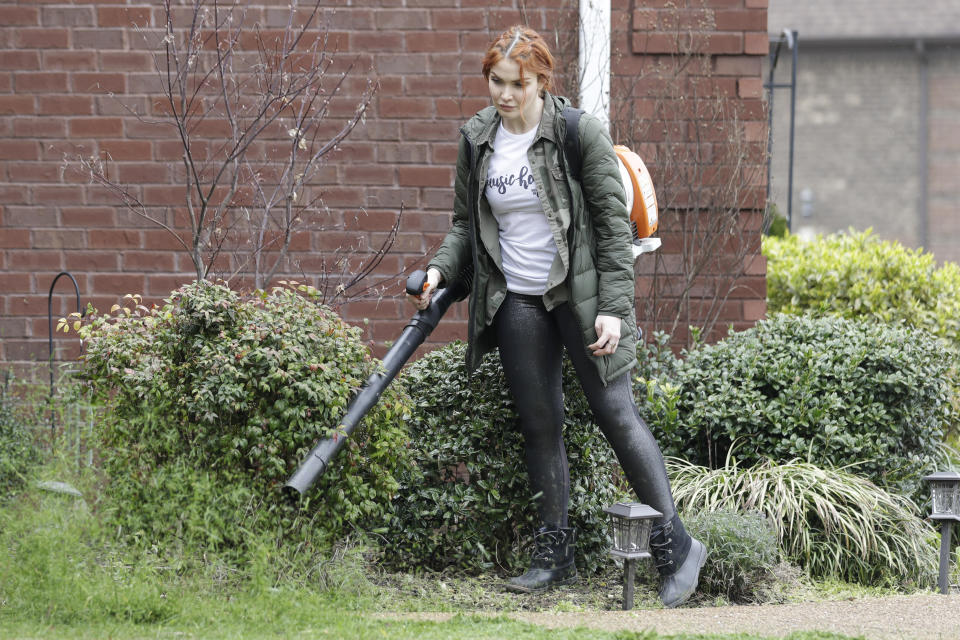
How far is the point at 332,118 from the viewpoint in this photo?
5613mm

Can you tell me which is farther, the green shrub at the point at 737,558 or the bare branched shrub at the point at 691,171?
the bare branched shrub at the point at 691,171

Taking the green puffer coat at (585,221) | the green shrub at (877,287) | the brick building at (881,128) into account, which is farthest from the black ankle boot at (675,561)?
the brick building at (881,128)

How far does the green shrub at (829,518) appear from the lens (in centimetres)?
435

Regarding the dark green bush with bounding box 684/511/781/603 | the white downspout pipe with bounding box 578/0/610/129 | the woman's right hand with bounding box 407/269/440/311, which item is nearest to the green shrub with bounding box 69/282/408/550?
the woman's right hand with bounding box 407/269/440/311

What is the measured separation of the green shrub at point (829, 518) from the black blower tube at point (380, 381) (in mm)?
1393

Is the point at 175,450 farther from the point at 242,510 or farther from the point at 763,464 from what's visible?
the point at 763,464

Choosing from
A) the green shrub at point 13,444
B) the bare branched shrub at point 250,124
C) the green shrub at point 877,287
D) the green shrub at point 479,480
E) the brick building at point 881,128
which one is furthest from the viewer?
the brick building at point 881,128

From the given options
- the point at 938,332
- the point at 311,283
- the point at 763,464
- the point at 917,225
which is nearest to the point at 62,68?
the point at 311,283

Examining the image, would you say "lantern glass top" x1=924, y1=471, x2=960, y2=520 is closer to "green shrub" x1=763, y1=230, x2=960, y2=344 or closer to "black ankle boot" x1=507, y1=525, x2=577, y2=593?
"black ankle boot" x1=507, y1=525, x2=577, y2=593

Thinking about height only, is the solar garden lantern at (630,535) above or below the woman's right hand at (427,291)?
below

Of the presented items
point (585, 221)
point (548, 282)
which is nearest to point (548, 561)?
point (548, 282)

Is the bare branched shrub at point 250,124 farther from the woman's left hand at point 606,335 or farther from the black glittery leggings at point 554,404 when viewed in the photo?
the woman's left hand at point 606,335

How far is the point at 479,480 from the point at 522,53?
160cm

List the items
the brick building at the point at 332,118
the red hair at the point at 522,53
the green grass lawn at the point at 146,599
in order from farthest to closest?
the brick building at the point at 332,118, the red hair at the point at 522,53, the green grass lawn at the point at 146,599
